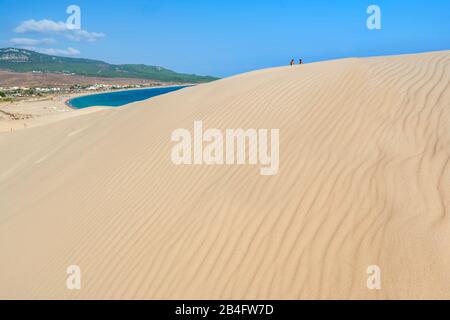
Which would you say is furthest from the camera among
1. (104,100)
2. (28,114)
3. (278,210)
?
(104,100)

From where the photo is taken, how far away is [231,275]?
11.2 feet

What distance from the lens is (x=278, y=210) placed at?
3887 mm

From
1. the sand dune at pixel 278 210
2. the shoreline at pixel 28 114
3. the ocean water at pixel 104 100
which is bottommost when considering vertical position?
the sand dune at pixel 278 210

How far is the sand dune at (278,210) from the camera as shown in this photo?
10.5 ft

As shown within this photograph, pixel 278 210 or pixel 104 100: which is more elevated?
pixel 104 100

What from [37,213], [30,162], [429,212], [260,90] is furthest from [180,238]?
[30,162]

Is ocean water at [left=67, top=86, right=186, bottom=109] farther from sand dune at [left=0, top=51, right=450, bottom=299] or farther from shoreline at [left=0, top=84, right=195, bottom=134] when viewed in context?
sand dune at [left=0, top=51, right=450, bottom=299]

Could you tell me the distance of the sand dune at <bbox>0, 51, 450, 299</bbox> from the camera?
3199 millimetres

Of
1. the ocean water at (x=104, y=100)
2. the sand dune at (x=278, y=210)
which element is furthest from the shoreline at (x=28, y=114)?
the sand dune at (x=278, y=210)

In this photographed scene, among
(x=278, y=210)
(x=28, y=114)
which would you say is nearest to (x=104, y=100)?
(x=28, y=114)

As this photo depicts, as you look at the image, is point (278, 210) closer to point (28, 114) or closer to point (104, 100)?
point (28, 114)

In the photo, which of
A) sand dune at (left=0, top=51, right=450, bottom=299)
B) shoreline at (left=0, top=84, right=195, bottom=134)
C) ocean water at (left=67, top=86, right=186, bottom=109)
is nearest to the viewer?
sand dune at (left=0, top=51, right=450, bottom=299)

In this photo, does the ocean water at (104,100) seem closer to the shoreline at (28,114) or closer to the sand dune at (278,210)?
the shoreline at (28,114)

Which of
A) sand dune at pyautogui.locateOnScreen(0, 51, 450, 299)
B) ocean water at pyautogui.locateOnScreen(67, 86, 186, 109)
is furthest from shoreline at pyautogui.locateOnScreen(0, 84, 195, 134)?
sand dune at pyautogui.locateOnScreen(0, 51, 450, 299)
